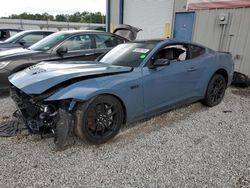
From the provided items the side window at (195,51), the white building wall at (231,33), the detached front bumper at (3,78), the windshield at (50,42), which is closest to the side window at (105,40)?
the windshield at (50,42)

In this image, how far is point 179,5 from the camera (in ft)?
28.3

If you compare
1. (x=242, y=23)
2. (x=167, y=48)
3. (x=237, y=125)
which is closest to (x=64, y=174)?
(x=167, y=48)

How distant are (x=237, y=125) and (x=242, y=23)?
159 inches

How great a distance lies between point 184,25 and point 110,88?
657 cm

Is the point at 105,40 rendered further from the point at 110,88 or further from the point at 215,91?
the point at 110,88

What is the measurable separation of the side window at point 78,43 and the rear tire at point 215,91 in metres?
3.05

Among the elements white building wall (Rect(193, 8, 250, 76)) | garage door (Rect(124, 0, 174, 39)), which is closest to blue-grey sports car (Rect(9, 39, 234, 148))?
white building wall (Rect(193, 8, 250, 76))

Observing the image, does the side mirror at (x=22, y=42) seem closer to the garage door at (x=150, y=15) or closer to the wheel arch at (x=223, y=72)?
the wheel arch at (x=223, y=72)

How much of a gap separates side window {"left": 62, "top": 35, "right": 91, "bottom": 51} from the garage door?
5409 millimetres

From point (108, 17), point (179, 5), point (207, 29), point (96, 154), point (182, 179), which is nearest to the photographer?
point (182, 179)

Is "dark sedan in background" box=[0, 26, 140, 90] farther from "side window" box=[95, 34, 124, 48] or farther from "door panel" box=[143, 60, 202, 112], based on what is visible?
"door panel" box=[143, 60, 202, 112]

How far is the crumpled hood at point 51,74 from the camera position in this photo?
8.52 feet

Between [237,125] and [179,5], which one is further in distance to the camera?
[179,5]

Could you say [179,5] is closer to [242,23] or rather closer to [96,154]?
[242,23]
